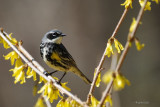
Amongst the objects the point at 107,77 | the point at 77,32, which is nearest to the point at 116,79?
the point at 107,77

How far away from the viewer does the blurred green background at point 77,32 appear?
33.7 ft

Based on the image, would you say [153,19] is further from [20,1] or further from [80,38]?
[20,1]

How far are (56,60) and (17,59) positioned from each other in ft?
5.20

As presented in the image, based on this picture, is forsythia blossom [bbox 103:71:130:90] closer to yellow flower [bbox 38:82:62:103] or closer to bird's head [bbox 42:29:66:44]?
yellow flower [bbox 38:82:62:103]

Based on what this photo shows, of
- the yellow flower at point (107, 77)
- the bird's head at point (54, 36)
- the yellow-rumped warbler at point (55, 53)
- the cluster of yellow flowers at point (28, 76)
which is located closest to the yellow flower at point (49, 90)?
the cluster of yellow flowers at point (28, 76)

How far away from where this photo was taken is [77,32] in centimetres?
1062

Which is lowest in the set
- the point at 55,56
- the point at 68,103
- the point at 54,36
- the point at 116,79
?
the point at 55,56

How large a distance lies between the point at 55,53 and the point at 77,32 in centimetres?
560

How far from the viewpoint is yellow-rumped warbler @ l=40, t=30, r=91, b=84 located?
4.98 metres

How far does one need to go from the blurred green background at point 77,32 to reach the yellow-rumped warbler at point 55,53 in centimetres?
482

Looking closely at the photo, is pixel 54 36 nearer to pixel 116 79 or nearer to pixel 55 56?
pixel 55 56

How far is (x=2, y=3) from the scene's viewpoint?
435 inches

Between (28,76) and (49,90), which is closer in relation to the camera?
(49,90)

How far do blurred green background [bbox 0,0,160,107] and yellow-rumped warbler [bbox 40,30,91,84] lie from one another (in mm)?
4816
